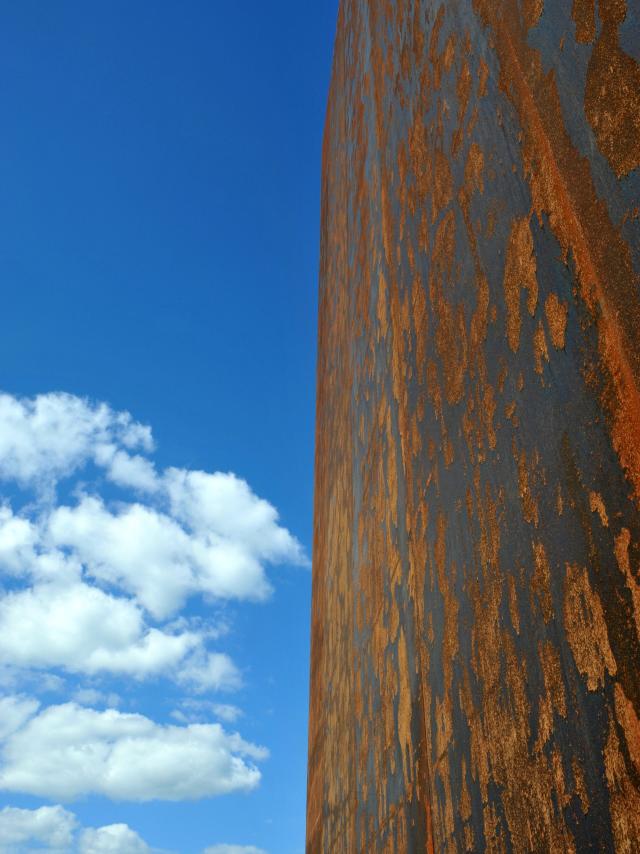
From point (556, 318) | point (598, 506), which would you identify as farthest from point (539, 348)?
point (598, 506)

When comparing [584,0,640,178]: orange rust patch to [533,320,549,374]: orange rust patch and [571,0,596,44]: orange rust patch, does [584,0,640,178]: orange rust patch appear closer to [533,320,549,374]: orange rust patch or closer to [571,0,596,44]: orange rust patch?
[571,0,596,44]: orange rust patch

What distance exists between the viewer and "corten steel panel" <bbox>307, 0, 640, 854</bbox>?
1.41ft

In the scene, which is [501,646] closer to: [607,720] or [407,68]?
[607,720]

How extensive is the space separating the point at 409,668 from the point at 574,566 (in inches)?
21.0

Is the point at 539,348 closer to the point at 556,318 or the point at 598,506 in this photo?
the point at 556,318

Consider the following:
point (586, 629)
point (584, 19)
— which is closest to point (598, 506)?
point (586, 629)

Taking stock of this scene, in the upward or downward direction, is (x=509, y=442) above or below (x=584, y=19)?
below

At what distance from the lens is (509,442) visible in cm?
59

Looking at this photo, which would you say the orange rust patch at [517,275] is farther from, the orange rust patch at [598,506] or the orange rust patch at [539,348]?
the orange rust patch at [598,506]

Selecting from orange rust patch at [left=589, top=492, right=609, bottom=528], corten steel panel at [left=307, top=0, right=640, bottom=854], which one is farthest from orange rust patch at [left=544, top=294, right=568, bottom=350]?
orange rust patch at [left=589, top=492, right=609, bottom=528]

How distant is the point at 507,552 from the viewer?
583 millimetres

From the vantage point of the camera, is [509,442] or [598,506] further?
[509,442]

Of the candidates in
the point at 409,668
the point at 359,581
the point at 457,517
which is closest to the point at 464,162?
the point at 457,517

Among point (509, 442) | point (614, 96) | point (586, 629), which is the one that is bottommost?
point (586, 629)
